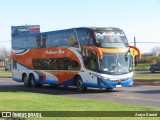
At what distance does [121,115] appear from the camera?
468 inches

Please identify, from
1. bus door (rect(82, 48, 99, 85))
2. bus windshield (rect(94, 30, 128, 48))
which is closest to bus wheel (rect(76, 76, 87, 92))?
bus door (rect(82, 48, 99, 85))

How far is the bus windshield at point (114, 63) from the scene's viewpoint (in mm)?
23078

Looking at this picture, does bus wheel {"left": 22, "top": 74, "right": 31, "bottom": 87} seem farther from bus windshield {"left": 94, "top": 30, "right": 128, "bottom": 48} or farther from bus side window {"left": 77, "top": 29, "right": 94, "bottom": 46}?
bus windshield {"left": 94, "top": 30, "right": 128, "bottom": 48}

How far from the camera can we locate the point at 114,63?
2322cm

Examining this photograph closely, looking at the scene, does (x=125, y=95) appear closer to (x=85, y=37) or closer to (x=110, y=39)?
(x=110, y=39)

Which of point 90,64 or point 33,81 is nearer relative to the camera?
point 90,64

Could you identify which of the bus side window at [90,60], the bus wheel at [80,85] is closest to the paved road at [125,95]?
the bus wheel at [80,85]

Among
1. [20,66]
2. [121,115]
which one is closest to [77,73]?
[20,66]

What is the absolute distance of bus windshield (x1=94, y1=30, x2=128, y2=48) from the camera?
917 inches

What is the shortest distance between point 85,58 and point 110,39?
1844 millimetres

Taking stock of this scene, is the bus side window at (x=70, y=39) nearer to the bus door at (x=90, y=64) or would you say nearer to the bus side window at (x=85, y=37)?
the bus side window at (x=85, y=37)

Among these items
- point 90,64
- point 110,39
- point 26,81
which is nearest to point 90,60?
point 90,64

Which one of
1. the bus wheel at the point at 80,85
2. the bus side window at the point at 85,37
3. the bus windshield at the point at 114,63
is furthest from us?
the bus wheel at the point at 80,85

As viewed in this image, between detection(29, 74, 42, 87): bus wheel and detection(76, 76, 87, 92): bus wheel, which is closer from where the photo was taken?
detection(76, 76, 87, 92): bus wheel
